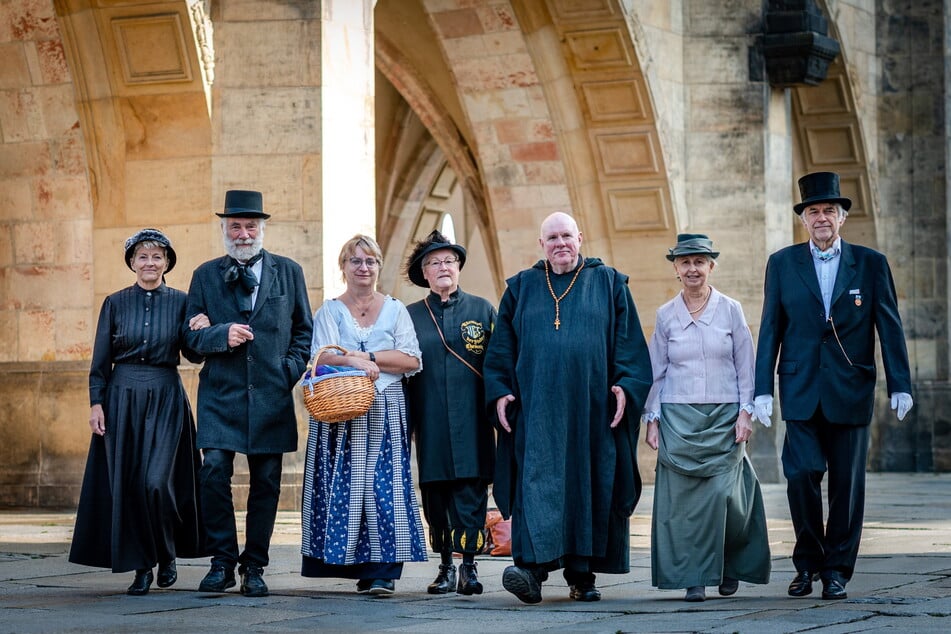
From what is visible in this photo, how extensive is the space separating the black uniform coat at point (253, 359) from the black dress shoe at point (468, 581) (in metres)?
0.86

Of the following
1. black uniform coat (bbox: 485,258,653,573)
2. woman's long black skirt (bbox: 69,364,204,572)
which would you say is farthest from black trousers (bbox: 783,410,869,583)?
woman's long black skirt (bbox: 69,364,204,572)

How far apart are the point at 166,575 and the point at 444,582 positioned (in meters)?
1.13

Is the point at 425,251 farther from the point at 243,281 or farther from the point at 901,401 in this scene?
the point at 901,401

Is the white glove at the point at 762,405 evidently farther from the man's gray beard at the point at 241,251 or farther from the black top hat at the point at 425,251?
the man's gray beard at the point at 241,251

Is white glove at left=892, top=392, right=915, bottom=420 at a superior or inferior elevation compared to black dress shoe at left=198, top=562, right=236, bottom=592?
superior

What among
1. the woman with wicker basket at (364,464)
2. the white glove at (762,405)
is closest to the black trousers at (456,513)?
the woman with wicker basket at (364,464)

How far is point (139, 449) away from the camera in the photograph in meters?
7.18

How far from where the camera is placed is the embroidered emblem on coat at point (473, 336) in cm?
736

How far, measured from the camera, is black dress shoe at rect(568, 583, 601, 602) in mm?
6934

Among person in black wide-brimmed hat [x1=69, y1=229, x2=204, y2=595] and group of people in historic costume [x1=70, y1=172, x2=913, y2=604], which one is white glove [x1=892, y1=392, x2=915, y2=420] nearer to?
group of people in historic costume [x1=70, y1=172, x2=913, y2=604]

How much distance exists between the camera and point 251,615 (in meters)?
6.33

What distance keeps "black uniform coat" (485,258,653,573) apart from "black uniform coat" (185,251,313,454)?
833 millimetres

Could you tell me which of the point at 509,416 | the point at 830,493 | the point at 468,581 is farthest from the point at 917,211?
the point at 468,581

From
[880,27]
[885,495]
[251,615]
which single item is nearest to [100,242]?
[251,615]
